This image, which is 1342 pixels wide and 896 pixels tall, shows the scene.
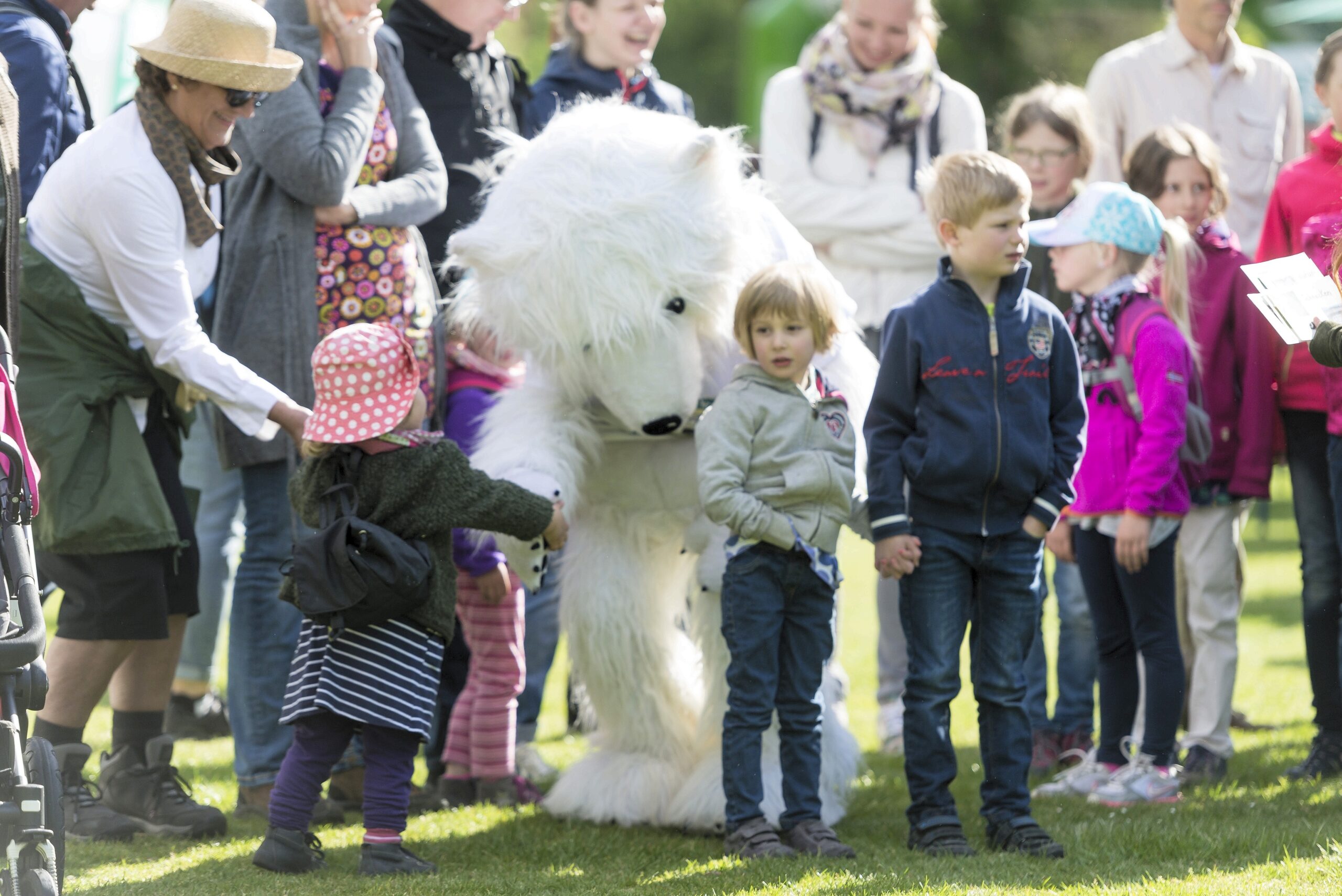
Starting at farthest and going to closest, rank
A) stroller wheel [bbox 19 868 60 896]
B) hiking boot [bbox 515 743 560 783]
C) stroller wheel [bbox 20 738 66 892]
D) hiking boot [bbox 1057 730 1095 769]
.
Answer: hiking boot [bbox 1057 730 1095 769]
hiking boot [bbox 515 743 560 783]
stroller wheel [bbox 20 738 66 892]
stroller wheel [bbox 19 868 60 896]

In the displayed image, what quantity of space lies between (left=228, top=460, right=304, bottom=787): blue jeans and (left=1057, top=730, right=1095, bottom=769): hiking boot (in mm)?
2762

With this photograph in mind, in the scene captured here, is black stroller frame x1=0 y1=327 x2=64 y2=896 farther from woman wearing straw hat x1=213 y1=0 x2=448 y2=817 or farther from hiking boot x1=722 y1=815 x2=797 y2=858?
hiking boot x1=722 y1=815 x2=797 y2=858

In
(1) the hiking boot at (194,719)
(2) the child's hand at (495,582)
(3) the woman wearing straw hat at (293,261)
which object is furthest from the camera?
(1) the hiking boot at (194,719)

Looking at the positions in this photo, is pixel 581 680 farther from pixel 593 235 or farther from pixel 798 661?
pixel 593 235

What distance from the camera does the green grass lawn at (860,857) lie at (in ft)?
13.3

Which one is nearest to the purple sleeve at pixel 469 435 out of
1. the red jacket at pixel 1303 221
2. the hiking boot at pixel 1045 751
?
the hiking boot at pixel 1045 751

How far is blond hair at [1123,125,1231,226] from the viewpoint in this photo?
5648 millimetres

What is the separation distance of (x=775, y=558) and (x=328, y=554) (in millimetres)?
1180

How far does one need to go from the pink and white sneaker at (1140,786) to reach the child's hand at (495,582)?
1959 millimetres

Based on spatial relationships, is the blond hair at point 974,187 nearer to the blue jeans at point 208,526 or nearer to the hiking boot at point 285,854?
the hiking boot at point 285,854

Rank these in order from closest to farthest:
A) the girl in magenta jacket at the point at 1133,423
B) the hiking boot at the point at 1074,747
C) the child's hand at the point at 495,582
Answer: the girl in magenta jacket at the point at 1133,423 < the child's hand at the point at 495,582 < the hiking boot at the point at 1074,747

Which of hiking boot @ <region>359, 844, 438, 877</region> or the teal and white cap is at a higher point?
the teal and white cap

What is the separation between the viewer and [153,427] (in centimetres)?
478

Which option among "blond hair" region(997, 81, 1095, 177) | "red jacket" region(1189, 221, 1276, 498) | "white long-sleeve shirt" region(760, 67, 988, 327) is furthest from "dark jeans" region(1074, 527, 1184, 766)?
"blond hair" region(997, 81, 1095, 177)
